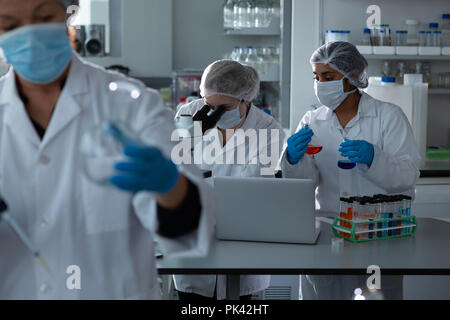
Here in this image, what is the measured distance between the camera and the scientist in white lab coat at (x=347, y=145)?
101 inches

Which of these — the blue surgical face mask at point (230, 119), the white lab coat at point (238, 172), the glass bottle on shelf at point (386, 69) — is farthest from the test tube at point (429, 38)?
the blue surgical face mask at point (230, 119)

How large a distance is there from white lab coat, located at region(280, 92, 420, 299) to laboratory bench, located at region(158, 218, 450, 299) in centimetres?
31

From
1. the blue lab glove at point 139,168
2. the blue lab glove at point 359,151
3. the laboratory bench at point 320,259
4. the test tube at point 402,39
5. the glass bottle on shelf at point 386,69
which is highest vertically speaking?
the test tube at point 402,39

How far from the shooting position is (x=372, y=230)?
2.31 meters

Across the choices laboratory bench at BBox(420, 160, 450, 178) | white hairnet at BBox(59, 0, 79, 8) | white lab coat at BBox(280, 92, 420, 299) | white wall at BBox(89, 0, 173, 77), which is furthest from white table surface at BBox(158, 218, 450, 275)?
white wall at BBox(89, 0, 173, 77)

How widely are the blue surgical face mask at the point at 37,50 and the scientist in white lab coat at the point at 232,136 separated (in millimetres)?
1609

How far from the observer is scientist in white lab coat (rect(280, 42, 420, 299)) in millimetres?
2553

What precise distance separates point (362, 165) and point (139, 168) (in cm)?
181

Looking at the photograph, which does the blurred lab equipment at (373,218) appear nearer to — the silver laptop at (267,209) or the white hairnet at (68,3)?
the silver laptop at (267,209)

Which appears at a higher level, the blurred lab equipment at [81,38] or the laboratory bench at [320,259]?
the blurred lab equipment at [81,38]

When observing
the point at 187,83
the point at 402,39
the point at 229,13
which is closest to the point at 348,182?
the point at 402,39

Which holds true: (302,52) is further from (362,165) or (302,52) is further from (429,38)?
(362,165)
